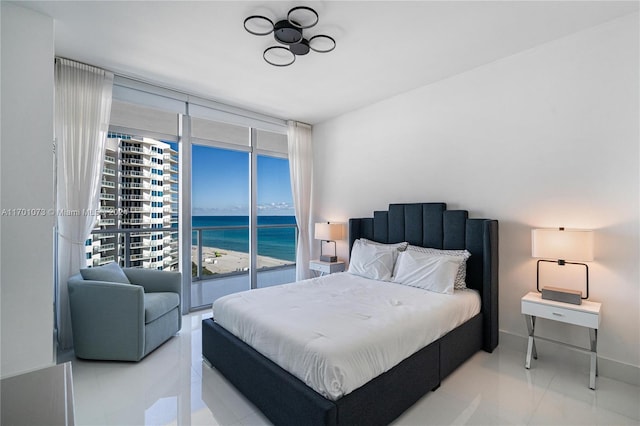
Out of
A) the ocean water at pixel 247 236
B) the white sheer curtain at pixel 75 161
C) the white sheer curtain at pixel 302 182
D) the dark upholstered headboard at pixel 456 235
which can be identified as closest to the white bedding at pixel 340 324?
the dark upholstered headboard at pixel 456 235

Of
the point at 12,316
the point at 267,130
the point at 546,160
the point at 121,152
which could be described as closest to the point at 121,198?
the point at 121,152

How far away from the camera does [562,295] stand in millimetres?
2467

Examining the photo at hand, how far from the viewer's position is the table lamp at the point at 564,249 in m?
2.34

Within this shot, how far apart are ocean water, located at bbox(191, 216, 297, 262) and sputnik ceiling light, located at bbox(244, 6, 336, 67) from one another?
9.37 feet

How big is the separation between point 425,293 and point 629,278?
1.55 meters

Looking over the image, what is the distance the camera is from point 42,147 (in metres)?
2.34

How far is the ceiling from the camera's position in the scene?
2264 mm

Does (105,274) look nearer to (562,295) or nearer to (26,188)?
(26,188)

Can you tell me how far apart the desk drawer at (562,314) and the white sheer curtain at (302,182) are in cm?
332

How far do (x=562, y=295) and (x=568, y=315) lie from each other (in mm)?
174

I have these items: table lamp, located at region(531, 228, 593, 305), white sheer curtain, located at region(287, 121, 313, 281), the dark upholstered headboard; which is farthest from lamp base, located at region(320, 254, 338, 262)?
table lamp, located at region(531, 228, 593, 305)

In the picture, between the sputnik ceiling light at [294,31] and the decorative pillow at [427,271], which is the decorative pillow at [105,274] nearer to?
the sputnik ceiling light at [294,31]

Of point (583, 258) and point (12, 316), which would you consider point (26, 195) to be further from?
point (583, 258)

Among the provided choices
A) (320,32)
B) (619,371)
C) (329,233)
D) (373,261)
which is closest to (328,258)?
(329,233)
